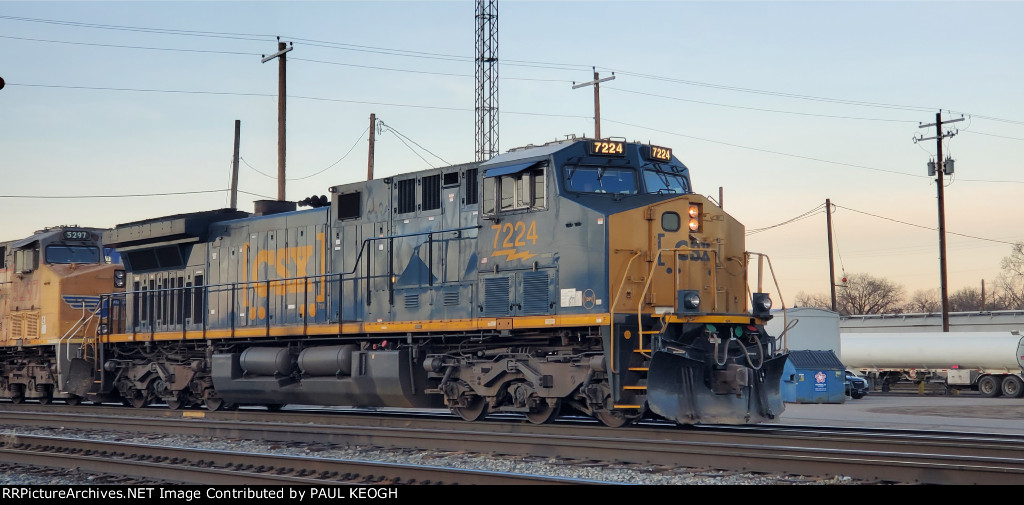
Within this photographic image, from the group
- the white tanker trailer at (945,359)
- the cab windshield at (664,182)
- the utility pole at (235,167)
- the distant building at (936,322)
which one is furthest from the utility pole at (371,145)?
the distant building at (936,322)

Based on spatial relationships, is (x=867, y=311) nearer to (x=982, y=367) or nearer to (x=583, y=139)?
(x=982, y=367)

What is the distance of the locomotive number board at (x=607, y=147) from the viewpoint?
527 inches

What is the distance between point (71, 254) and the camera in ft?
74.1

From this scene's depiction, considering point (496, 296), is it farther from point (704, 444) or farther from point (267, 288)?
point (267, 288)

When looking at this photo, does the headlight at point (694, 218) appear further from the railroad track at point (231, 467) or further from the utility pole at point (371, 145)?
the utility pole at point (371, 145)

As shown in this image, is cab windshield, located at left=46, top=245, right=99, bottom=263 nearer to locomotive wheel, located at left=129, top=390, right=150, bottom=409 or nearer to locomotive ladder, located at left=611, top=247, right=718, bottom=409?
locomotive wheel, located at left=129, top=390, right=150, bottom=409

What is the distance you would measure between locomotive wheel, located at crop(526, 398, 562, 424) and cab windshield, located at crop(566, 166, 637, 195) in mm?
2864

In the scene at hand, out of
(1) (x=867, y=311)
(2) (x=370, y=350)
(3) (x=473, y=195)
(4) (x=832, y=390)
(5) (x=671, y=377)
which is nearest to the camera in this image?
(5) (x=671, y=377)

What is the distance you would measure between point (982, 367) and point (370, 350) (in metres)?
24.5

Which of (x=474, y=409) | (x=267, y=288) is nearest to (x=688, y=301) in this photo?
(x=474, y=409)

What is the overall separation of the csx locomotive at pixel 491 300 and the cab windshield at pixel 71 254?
14.2 feet
